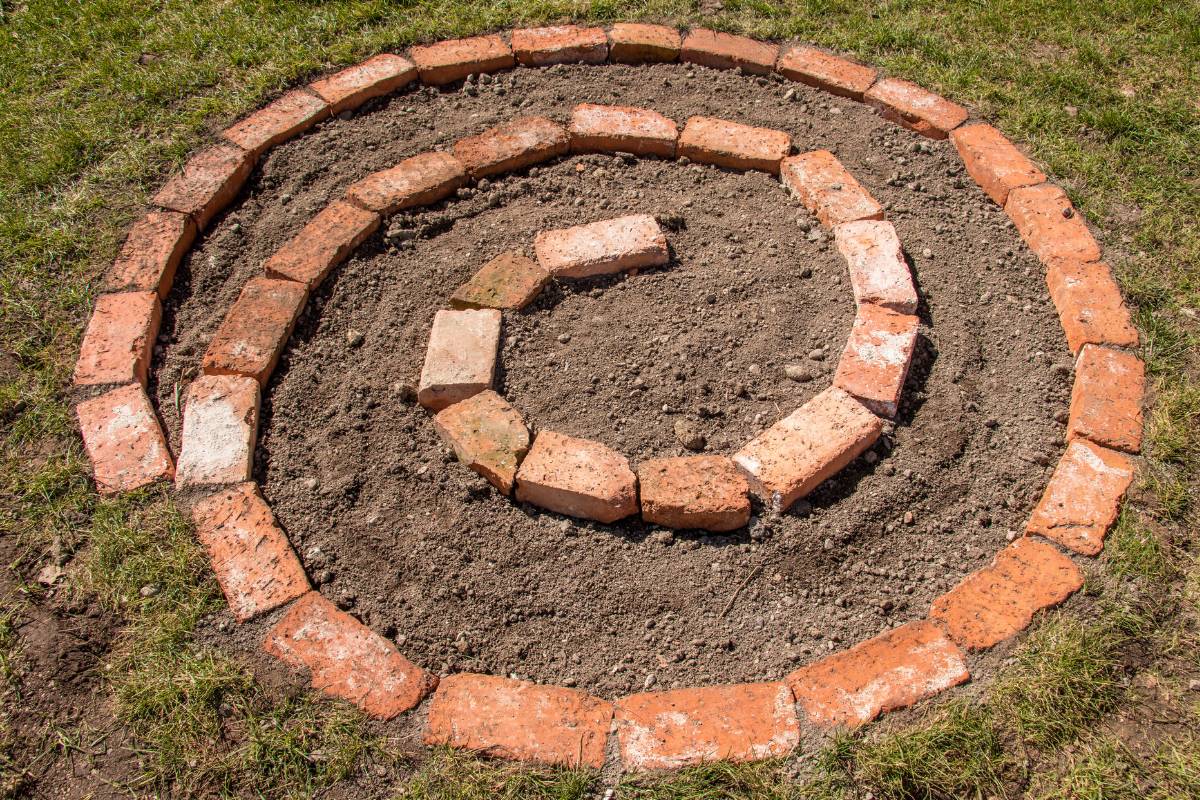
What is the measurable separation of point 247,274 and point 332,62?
4.36 ft

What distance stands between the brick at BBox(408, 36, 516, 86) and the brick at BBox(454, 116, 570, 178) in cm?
47

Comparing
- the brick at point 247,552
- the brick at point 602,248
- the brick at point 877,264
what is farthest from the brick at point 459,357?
the brick at point 877,264

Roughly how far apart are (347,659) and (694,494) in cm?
111

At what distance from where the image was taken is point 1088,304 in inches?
129

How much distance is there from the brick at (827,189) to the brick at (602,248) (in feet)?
2.12

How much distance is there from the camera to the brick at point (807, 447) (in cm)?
280

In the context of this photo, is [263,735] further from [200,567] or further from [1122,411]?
[1122,411]

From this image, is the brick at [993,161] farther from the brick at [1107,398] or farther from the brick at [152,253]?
the brick at [152,253]

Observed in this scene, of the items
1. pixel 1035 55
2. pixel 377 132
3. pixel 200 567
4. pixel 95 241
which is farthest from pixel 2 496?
pixel 1035 55

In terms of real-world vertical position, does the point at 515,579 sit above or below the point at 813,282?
below

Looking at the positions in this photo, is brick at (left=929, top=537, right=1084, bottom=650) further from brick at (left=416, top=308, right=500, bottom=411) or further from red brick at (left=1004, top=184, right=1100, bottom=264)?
brick at (left=416, top=308, right=500, bottom=411)

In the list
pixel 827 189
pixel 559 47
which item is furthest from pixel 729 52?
pixel 827 189

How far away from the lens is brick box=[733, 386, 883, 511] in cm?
280

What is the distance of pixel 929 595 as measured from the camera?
266 centimetres
